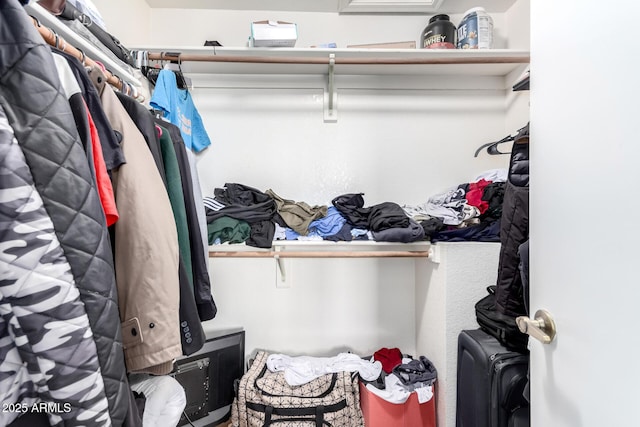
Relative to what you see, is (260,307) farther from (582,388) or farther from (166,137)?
(582,388)

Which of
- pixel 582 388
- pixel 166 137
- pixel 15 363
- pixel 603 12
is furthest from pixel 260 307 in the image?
pixel 603 12

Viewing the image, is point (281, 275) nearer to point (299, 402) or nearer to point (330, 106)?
point (299, 402)

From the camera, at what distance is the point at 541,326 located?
1.89 ft

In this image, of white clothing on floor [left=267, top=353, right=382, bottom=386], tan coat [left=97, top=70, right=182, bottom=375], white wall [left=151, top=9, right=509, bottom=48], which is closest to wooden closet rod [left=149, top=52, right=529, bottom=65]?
white wall [left=151, top=9, right=509, bottom=48]

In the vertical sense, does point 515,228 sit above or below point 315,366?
Result: above

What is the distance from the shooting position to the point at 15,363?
410 mm

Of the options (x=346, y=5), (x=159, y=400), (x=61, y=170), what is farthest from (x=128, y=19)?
(x=159, y=400)

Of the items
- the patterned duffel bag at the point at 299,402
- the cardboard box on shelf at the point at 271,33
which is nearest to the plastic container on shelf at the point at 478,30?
the cardboard box on shelf at the point at 271,33

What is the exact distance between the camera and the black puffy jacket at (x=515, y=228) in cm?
81

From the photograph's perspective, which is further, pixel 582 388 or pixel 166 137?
pixel 166 137

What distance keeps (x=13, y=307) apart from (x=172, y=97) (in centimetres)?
102

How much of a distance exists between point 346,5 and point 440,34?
1.59 feet

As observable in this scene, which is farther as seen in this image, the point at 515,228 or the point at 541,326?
the point at 515,228

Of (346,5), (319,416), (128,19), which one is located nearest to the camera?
(319,416)
